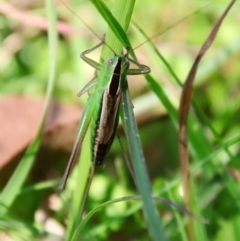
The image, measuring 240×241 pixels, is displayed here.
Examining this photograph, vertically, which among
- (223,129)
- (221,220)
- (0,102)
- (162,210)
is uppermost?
(0,102)

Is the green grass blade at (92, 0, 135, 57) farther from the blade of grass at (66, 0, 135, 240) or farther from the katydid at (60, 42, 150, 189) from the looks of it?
the katydid at (60, 42, 150, 189)

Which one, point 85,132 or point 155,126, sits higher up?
point 155,126

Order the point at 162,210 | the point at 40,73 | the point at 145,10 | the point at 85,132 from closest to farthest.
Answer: the point at 85,132 → the point at 162,210 → the point at 40,73 → the point at 145,10

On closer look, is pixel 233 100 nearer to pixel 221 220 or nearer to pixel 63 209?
pixel 221 220

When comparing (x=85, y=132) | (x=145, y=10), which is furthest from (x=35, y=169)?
(x=145, y=10)

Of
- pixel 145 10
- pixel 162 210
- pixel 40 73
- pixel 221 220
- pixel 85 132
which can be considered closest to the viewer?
pixel 85 132

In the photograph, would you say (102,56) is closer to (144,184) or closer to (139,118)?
(144,184)
